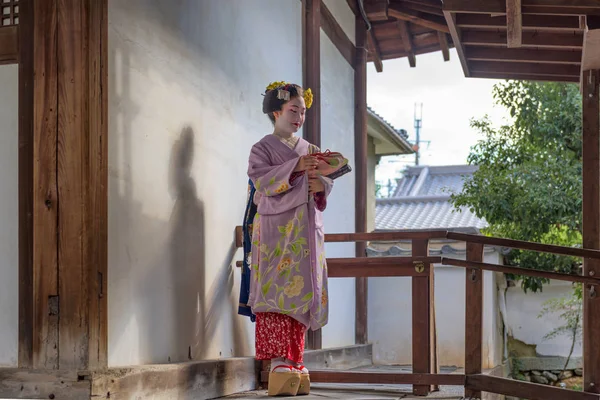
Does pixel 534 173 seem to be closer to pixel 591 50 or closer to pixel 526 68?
pixel 526 68

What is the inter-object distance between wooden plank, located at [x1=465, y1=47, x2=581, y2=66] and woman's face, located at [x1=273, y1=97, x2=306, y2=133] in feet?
9.76

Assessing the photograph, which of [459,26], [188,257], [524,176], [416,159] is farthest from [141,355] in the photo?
[416,159]

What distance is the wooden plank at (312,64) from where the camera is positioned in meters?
8.48

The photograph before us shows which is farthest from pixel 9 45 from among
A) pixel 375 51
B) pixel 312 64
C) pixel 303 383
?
pixel 375 51

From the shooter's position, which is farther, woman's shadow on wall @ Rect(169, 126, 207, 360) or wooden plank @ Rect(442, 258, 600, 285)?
wooden plank @ Rect(442, 258, 600, 285)

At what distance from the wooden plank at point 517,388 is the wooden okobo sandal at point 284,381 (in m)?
1.09

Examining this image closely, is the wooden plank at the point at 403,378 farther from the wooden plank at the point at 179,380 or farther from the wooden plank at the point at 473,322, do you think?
the wooden plank at the point at 179,380

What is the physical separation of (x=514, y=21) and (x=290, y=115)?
71.3 inches

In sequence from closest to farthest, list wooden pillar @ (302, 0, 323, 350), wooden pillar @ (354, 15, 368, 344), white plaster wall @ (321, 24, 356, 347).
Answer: wooden pillar @ (302, 0, 323, 350), white plaster wall @ (321, 24, 356, 347), wooden pillar @ (354, 15, 368, 344)

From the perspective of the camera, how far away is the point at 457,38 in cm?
753

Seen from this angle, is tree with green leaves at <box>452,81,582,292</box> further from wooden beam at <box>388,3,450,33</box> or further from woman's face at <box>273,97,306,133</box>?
woman's face at <box>273,97,306,133</box>

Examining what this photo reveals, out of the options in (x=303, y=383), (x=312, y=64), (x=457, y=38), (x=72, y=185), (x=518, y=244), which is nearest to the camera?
(x=72, y=185)

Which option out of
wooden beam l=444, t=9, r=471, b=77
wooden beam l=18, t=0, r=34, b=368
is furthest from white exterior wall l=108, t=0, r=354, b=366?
wooden beam l=444, t=9, r=471, b=77

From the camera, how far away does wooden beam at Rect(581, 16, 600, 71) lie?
231 inches
